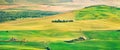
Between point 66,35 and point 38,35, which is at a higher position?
point 38,35

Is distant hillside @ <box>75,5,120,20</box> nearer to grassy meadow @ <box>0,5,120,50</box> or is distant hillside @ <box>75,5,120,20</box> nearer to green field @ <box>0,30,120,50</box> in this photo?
grassy meadow @ <box>0,5,120,50</box>

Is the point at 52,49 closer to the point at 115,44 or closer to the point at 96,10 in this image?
the point at 115,44

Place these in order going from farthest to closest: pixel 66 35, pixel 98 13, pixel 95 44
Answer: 1. pixel 98 13
2. pixel 66 35
3. pixel 95 44

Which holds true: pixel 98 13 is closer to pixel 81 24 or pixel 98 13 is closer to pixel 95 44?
pixel 81 24

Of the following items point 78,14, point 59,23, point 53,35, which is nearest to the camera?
point 53,35

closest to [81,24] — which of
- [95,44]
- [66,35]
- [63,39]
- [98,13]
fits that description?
[66,35]

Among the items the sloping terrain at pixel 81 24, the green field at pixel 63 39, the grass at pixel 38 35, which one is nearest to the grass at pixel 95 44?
the green field at pixel 63 39

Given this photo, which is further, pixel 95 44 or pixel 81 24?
pixel 81 24

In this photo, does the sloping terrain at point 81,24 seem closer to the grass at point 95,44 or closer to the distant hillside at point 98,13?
the distant hillside at point 98,13

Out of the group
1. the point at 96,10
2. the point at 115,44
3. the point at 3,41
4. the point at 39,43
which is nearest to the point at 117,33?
the point at 115,44
